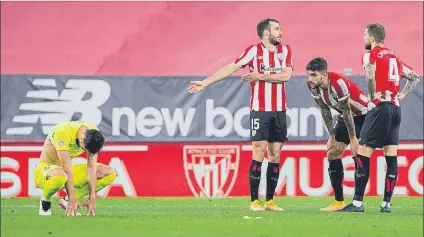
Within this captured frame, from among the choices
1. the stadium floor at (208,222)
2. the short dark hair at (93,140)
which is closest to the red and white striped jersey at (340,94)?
the stadium floor at (208,222)

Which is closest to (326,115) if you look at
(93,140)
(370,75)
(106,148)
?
(370,75)

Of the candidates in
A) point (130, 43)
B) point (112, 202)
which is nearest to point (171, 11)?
point (130, 43)

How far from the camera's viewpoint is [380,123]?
42.4ft

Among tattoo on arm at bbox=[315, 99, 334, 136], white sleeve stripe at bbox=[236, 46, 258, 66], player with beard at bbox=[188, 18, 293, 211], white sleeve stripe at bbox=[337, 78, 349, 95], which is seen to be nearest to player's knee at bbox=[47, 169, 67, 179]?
player with beard at bbox=[188, 18, 293, 211]

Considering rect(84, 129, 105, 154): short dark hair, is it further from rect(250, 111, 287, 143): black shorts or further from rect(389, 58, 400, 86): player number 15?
rect(389, 58, 400, 86): player number 15

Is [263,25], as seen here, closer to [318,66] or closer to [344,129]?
[318,66]

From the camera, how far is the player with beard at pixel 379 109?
1291 cm

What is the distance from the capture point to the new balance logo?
693 inches

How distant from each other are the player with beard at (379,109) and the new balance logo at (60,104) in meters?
5.63

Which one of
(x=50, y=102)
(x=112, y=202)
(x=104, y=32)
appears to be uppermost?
Result: (x=104, y=32)

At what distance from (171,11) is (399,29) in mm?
4267

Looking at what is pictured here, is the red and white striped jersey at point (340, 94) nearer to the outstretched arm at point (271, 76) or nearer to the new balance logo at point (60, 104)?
the outstretched arm at point (271, 76)

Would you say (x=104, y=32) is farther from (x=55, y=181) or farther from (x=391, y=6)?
(x=55, y=181)

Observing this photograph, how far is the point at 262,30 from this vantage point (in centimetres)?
1326
